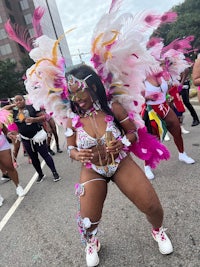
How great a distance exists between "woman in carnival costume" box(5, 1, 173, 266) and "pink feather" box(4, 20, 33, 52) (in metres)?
0.12

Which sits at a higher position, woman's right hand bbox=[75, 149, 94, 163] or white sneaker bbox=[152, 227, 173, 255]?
woman's right hand bbox=[75, 149, 94, 163]

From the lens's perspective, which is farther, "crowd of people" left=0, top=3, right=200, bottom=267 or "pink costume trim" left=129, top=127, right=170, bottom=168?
"pink costume trim" left=129, top=127, right=170, bottom=168

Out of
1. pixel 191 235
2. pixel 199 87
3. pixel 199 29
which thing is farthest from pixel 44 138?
pixel 199 29

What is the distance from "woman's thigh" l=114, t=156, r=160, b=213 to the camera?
2.43 m

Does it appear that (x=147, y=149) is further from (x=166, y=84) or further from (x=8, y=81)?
(x=8, y=81)

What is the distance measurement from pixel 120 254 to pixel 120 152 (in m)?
0.98

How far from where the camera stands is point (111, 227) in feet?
10.8

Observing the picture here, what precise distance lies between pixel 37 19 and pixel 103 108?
0.94 metres

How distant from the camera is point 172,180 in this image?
419cm

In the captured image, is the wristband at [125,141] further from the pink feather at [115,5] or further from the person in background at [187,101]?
the person in background at [187,101]

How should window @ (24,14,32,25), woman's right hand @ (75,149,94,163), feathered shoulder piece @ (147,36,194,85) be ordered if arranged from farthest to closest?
window @ (24,14,32,25) < feathered shoulder piece @ (147,36,194,85) < woman's right hand @ (75,149,94,163)

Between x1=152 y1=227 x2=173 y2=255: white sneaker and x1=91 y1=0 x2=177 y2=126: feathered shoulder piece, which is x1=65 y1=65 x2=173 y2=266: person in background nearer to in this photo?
x1=152 y1=227 x2=173 y2=255: white sneaker

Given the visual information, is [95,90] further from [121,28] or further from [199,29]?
[199,29]

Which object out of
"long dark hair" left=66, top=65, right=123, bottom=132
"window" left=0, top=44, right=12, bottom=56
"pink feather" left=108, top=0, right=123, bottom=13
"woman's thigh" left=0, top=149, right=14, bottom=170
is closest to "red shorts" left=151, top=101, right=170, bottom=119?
"long dark hair" left=66, top=65, right=123, bottom=132
